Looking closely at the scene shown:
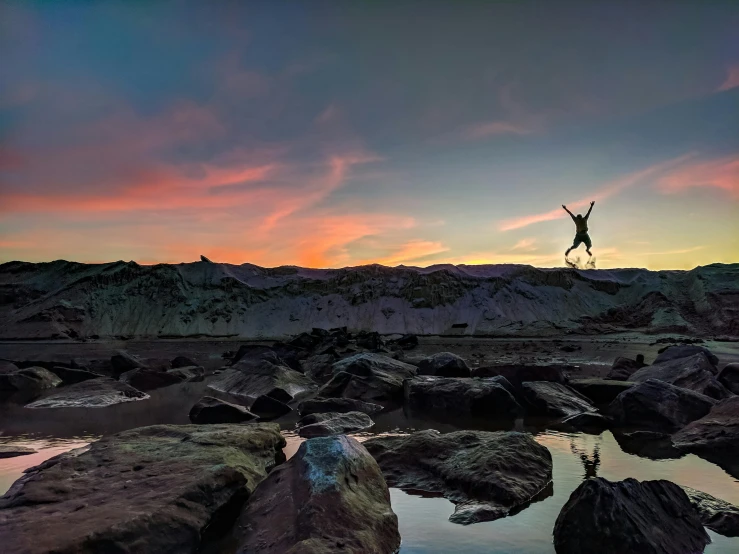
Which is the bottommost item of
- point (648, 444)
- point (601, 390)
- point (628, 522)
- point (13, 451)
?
point (648, 444)

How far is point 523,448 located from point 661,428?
12.1 feet

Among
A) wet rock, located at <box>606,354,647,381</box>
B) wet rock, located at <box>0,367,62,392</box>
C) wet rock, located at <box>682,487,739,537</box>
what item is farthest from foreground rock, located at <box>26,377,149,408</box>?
wet rock, located at <box>606,354,647,381</box>

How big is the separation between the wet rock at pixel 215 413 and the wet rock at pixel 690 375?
8008mm

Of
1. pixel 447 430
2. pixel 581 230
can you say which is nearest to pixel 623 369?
pixel 447 430

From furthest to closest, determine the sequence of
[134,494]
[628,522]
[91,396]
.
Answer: [91,396] → [134,494] → [628,522]

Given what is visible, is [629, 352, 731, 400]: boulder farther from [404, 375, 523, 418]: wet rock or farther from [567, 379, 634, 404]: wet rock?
[404, 375, 523, 418]: wet rock

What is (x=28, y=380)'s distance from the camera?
14.0 m

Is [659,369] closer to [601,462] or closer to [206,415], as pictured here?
[601,462]

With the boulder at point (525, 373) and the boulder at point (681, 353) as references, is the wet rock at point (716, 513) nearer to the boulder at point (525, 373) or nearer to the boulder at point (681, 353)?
the boulder at point (525, 373)

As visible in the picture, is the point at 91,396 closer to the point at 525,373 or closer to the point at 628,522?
the point at 525,373

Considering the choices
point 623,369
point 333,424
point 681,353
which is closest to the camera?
point 333,424

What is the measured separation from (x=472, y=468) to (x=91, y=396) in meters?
9.39

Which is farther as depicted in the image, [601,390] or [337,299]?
[337,299]

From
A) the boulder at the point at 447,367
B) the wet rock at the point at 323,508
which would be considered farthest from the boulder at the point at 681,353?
the wet rock at the point at 323,508
